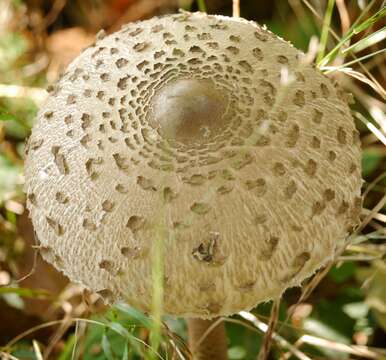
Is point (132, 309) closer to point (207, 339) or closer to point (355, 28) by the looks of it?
point (207, 339)

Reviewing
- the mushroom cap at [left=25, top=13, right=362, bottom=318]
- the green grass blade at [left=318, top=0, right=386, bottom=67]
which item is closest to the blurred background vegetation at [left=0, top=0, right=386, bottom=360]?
the green grass blade at [left=318, top=0, right=386, bottom=67]

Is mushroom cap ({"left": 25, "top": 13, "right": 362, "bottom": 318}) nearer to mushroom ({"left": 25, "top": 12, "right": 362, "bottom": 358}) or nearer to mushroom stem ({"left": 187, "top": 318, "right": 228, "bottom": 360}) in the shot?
mushroom ({"left": 25, "top": 12, "right": 362, "bottom": 358})

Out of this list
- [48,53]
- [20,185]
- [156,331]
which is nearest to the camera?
[156,331]

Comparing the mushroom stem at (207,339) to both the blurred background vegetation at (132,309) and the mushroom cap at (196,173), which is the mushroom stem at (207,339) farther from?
the mushroom cap at (196,173)

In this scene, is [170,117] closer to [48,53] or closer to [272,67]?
[272,67]

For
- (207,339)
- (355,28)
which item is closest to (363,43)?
(355,28)

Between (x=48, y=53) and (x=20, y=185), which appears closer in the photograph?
(x=20, y=185)

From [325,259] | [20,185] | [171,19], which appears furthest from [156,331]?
[20,185]
